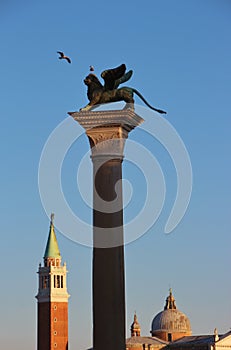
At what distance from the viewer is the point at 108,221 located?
20.9 m

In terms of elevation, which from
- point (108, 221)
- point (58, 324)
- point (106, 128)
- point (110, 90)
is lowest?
point (108, 221)

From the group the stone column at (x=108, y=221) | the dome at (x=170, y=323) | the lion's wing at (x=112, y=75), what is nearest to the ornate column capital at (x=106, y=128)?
the stone column at (x=108, y=221)

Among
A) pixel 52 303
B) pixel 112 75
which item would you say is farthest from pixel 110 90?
pixel 52 303

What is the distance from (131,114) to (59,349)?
9067 centimetres

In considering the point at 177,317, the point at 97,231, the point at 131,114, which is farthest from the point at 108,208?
the point at 177,317

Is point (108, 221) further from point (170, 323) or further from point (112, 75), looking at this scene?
point (170, 323)

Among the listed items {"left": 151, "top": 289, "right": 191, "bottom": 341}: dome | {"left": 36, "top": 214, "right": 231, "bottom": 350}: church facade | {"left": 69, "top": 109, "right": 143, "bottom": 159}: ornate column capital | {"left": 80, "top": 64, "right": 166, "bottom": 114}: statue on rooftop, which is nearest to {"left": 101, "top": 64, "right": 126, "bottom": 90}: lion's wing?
{"left": 80, "top": 64, "right": 166, "bottom": 114}: statue on rooftop

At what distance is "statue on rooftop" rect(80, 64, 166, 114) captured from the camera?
2152 cm

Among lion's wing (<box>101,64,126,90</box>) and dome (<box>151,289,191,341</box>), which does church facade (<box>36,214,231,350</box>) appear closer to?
dome (<box>151,289,191,341</box>)

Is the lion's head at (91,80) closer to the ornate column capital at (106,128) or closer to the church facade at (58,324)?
the ornate column capital at (106,128)

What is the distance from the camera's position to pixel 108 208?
20953 millimetres

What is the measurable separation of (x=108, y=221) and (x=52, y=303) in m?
Answer: 90.7

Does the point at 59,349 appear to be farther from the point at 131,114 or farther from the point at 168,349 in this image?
the point at 131,114

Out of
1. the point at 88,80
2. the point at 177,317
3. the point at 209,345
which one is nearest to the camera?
the point at 88,80
